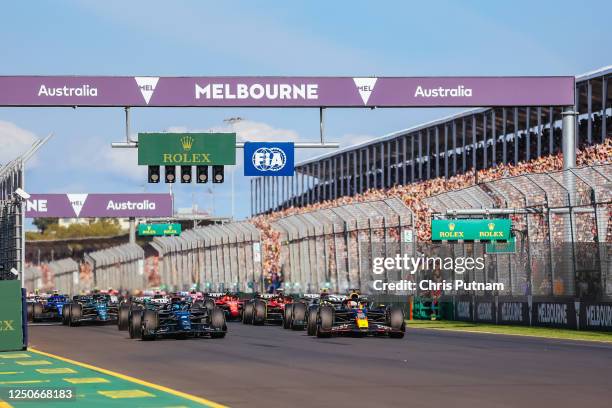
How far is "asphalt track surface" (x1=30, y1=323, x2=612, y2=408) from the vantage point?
12867 mm

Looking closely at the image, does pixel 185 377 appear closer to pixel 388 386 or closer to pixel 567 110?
pixel 388 386

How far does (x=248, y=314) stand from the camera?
1398 inches

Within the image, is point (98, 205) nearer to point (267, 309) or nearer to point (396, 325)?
point (267, 309)

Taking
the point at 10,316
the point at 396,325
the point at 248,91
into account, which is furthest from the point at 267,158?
the point at 10,316

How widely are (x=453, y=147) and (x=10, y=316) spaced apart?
38444 millimetres

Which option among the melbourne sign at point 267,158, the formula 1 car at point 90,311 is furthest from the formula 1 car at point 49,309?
the melbourne sign at point 267,158

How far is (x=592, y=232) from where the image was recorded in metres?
26.8

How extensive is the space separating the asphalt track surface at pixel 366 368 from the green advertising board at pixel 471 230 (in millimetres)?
6714

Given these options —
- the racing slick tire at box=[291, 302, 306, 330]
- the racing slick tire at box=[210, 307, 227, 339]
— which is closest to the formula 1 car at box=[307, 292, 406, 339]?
the racing slick tire at box=[210, 307, 227, 339]

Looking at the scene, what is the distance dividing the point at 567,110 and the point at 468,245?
221 inches

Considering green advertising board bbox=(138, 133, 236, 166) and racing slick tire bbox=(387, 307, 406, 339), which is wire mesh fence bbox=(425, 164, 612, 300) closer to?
racing slick tire bbox=(387, 307, 406, 339)

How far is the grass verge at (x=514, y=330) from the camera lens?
2642 cm

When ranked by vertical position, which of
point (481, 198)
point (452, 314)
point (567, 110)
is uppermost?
point (567, 110)

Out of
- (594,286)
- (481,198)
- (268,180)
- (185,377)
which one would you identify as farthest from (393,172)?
(185,377)
